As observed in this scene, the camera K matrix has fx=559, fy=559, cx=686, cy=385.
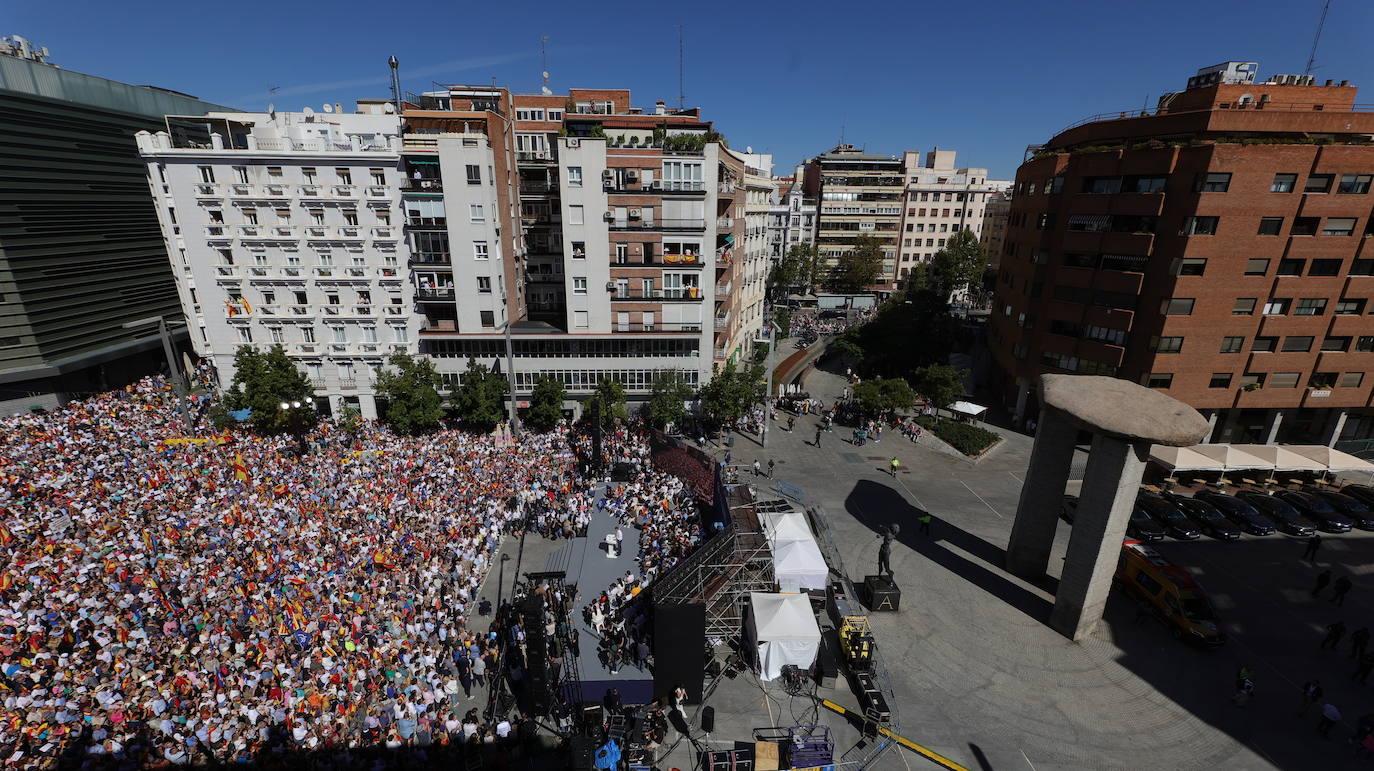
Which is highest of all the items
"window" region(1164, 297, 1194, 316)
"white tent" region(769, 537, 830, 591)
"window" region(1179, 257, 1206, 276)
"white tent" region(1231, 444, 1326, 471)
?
"window" region(1179, 257, 1206, 276)

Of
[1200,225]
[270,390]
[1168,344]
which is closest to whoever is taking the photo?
[1200,225]

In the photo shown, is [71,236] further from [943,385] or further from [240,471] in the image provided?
[943,385]

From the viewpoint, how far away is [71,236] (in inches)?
1763

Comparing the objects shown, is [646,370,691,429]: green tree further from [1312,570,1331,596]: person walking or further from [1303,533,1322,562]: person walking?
[1303,533,1322,562]: person walking

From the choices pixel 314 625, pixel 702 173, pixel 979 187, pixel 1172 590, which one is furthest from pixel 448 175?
pixel 979 187

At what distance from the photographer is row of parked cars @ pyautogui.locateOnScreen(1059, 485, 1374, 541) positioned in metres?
31.1

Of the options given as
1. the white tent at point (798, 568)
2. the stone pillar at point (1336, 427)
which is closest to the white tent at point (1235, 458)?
the stone pillar at point (1336, 427)

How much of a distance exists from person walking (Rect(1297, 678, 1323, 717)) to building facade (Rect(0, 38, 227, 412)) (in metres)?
74.3

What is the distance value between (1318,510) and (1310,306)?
14770 millimetres

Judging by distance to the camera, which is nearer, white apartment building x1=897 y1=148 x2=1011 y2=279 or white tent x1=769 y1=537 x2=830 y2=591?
white tent x1=769 y1=537 x2=830 y2=591

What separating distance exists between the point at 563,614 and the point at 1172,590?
1013 inches

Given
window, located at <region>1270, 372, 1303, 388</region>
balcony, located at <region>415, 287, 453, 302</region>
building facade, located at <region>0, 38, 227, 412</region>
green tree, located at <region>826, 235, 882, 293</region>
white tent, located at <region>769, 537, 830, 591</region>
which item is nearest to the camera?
white tent, located at <region>769, 537, 830, 591</region>

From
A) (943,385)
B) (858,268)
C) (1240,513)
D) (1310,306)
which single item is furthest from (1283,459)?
(858,268)

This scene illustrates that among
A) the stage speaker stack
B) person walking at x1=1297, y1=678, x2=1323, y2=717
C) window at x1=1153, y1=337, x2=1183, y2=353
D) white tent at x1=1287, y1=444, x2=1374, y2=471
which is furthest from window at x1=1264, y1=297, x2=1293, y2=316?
the stage speaker stack
